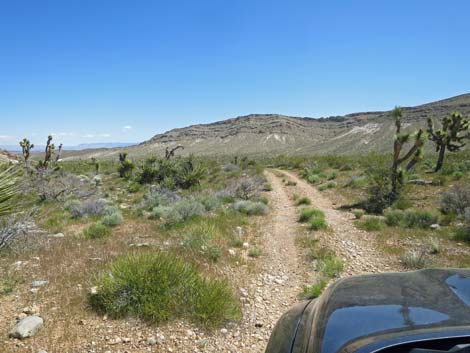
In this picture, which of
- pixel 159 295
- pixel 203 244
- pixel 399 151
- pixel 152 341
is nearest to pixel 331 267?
pixel 203 244

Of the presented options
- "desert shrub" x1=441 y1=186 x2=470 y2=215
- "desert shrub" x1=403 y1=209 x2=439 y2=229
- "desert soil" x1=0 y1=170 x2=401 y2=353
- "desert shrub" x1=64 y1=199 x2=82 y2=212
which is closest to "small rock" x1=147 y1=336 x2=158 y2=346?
"desert soil" x1=0 y1=170 x2=401 y2=353

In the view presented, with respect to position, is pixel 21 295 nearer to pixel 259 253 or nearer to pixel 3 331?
pixel 3 331

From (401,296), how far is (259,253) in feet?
15.7

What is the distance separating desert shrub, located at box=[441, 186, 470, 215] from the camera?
30.9 ft

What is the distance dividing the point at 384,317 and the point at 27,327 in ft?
13.1

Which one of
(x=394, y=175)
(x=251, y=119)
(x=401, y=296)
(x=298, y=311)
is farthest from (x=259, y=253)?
(x=251, y=119)

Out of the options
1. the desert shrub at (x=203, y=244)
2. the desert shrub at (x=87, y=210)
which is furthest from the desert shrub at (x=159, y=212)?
the desert shrub at (x=203, y=244)

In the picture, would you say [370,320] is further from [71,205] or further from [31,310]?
[71,205]

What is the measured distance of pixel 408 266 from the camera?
227 inches

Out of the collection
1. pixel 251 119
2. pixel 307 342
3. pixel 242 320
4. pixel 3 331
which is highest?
pixel 251 119

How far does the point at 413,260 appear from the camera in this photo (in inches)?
225

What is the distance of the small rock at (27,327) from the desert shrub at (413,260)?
6250 mm

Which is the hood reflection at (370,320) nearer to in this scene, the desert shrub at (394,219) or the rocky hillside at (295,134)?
the desert shrub at (394,219)

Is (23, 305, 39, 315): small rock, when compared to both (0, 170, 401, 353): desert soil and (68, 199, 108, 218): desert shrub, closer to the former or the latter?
A: (0, 170, 401, 353): desert soil
